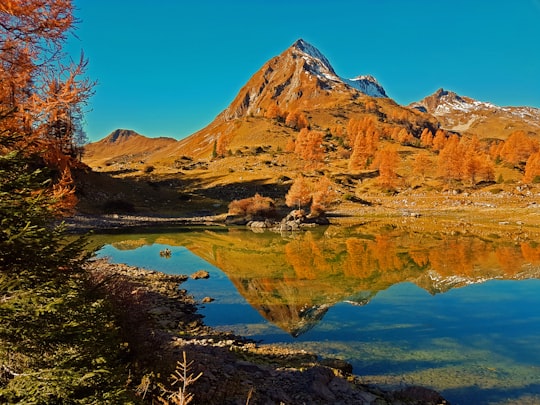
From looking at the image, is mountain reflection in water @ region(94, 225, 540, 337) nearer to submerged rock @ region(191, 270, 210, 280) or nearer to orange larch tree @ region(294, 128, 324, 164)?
submerged rock @ region(191, 270, 210, 280)

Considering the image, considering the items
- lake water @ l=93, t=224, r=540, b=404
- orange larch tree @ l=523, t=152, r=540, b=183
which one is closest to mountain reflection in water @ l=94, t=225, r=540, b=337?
lake water @ l=93, t=224, r=540, b=404

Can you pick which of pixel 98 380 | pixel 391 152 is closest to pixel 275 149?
pixel 391 152

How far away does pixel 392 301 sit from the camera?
23.8 m

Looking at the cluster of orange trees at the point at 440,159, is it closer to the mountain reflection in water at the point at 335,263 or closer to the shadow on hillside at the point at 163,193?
the shadow on hillside at the point at 163,193

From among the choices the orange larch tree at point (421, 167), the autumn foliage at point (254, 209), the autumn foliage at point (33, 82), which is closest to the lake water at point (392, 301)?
the autumn foliage at point (33, 82)

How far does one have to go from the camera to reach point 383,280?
29.0 m

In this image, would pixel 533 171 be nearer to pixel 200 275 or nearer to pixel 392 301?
pixel 392 301

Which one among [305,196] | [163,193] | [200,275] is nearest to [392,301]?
[200,275]

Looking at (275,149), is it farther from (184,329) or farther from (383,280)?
(184,329)

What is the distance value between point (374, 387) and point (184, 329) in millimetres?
9302

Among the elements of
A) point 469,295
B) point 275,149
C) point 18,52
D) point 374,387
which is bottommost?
point 374,387

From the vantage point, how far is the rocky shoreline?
8.73m

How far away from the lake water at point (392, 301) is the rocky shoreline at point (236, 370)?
1.71 metres

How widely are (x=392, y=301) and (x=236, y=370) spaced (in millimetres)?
15429
